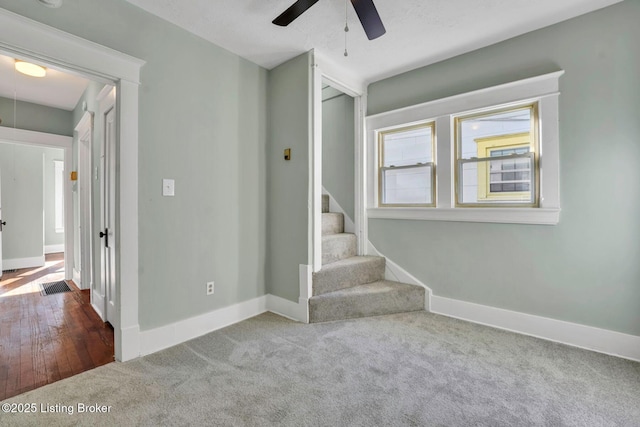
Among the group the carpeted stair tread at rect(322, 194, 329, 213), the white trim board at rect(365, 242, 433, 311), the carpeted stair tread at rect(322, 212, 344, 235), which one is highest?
the carpeted stair tread at rect(322, 194, 329, 213)

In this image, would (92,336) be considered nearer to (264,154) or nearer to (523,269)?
(264,154)

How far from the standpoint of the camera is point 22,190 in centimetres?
513

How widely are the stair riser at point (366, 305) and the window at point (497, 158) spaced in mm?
1101

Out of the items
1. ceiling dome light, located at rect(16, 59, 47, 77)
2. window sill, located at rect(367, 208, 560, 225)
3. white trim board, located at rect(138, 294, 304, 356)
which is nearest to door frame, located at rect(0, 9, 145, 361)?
white trim board, located at rect(138, 294, 304, 356)

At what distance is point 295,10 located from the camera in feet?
5.87

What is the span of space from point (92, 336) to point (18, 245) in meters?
4.36

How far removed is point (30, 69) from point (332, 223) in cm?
358

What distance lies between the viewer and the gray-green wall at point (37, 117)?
3736mm

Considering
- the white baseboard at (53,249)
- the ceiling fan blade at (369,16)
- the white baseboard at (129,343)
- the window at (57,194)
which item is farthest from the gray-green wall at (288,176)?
the white baseboard at (53,249)

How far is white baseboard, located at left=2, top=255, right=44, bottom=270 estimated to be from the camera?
498 centimetres

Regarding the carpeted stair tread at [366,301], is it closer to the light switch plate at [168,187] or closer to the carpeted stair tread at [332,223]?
the carpeted stair tread at [332,223]

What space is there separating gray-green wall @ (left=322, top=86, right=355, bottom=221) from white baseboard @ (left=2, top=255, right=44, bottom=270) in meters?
5.63

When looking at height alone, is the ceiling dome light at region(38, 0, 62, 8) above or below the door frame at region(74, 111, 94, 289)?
above

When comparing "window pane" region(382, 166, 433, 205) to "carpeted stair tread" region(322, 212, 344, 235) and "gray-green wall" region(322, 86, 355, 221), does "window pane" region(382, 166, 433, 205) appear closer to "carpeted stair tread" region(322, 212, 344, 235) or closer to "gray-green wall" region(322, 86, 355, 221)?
"gray-green wall" region(322, 86, 355, 221)
